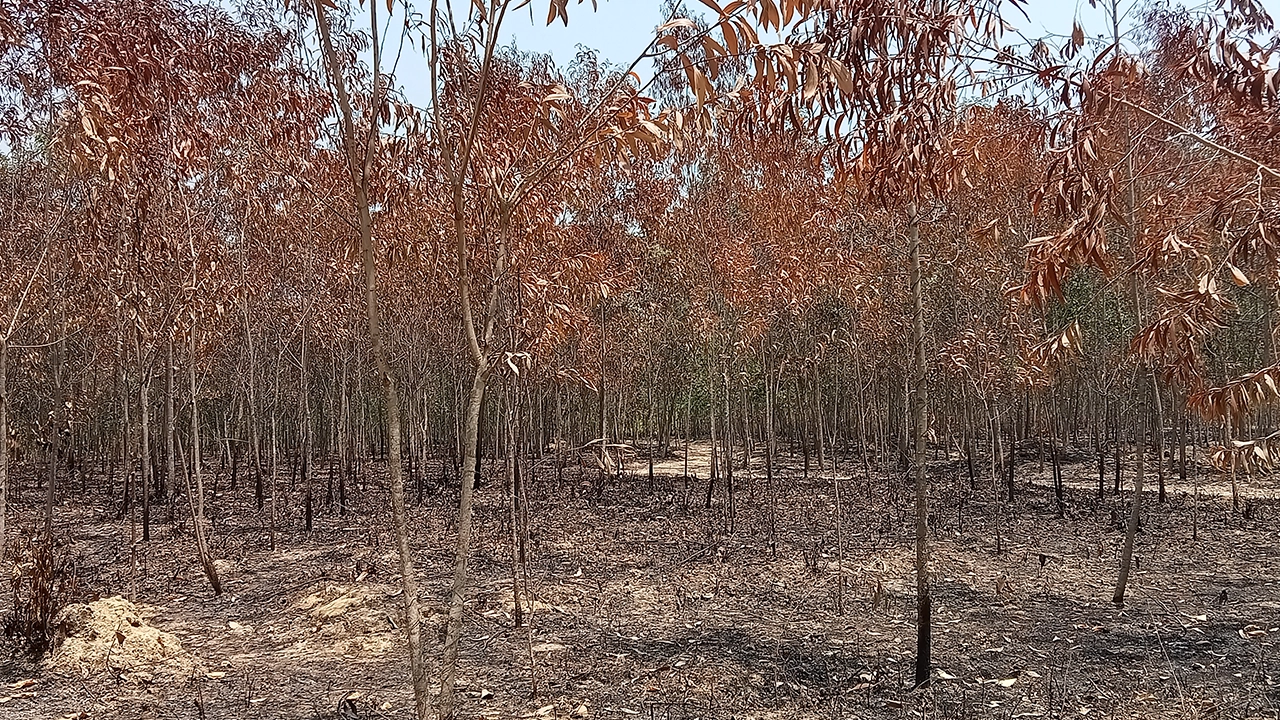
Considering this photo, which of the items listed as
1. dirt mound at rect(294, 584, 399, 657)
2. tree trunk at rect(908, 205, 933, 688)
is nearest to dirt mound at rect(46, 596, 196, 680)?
dirt mound at rect(294, 584, 399, 657)

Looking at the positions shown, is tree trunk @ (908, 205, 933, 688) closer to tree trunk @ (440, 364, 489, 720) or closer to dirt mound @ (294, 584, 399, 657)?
tree trunk @ (440, 364, 489, 720)

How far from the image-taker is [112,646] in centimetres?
534

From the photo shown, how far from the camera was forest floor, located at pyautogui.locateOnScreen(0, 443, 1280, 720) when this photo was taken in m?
4.61

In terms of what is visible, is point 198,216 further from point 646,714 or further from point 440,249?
point 646,714

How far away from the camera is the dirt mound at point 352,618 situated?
5719 mm

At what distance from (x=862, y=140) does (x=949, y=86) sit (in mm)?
349

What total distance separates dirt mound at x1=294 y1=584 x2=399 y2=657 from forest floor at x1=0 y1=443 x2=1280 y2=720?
0.03 metres

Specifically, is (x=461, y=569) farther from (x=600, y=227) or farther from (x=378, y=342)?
(x=600, y=227)

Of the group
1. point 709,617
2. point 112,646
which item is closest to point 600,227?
point 709,617

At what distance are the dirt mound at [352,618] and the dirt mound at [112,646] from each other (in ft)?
2.97

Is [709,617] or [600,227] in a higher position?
[600,227]

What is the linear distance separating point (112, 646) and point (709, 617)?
13.3 feet


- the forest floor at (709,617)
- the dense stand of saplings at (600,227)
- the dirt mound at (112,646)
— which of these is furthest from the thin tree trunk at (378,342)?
the dirt mound at (112,646)

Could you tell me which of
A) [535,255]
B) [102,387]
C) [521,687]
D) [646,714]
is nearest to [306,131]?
[535,255]
